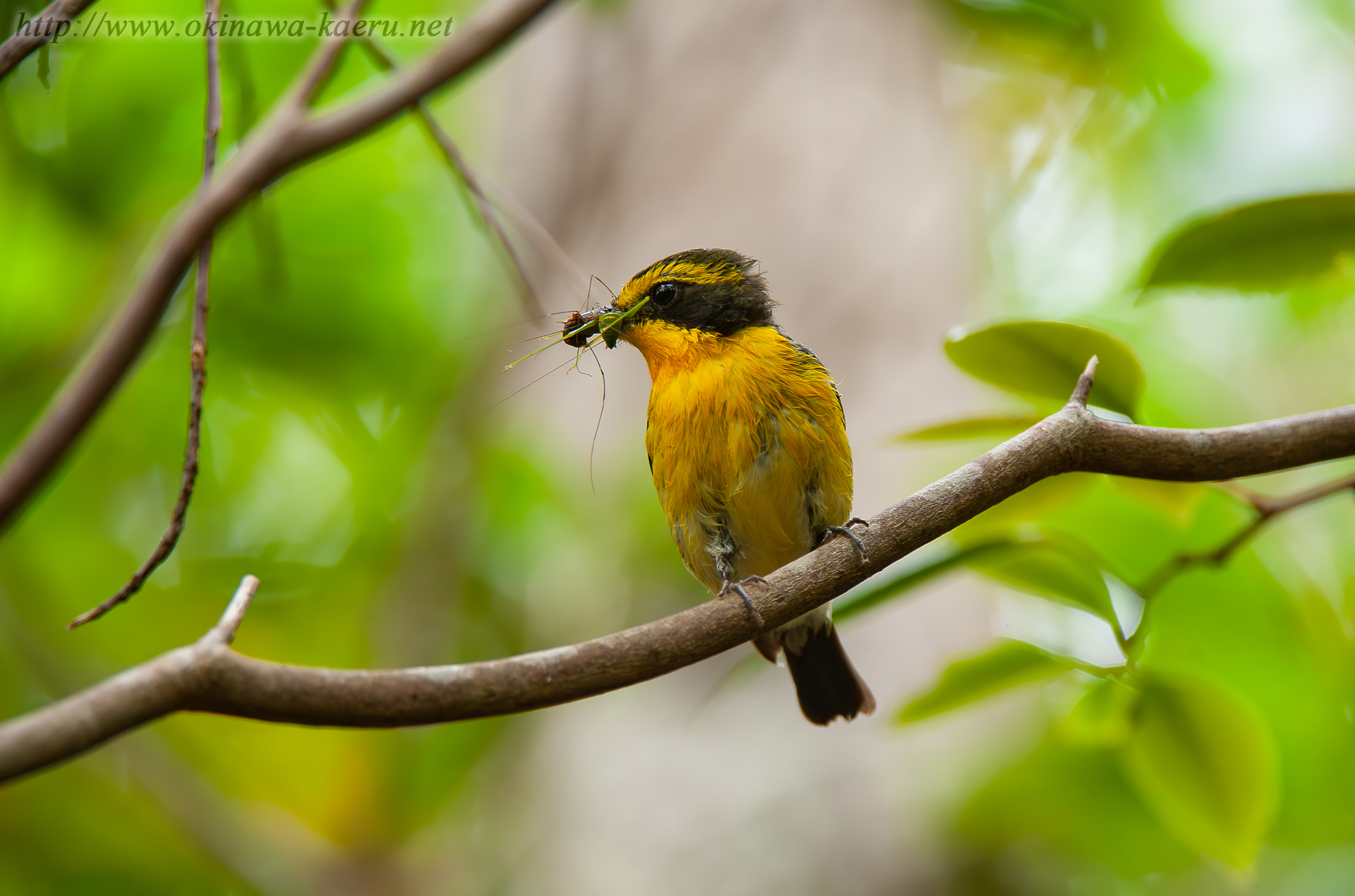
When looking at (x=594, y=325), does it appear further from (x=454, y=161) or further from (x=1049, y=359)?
(x=1049, y=359)

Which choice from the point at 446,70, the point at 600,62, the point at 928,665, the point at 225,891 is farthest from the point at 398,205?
the point at 446,70

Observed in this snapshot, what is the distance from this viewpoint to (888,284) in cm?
401

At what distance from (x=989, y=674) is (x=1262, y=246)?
95cm

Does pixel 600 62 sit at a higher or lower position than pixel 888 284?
higher

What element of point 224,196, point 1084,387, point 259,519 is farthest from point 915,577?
point 259,519

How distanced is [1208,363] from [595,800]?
521 centimetres

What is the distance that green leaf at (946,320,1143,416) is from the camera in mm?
1656

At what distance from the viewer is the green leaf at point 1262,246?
1.68 metres

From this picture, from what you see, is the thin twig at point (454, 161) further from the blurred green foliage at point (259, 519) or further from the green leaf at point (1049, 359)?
the blurred green foliage at point (259, 519)

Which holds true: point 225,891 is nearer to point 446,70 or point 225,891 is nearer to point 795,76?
point 446,70

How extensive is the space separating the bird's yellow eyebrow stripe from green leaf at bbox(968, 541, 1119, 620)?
1.15 metres

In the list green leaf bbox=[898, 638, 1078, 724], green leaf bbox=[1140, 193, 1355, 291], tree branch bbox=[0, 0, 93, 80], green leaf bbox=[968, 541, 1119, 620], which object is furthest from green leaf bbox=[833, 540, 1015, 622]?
tree branch bbox=[0, 0, 93, 80]

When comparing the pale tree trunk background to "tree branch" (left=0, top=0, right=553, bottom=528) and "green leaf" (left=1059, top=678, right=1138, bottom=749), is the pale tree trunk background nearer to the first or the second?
"green leaf" (left=1059, top=678, right=1138, bottom=749)

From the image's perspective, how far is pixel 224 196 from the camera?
1.09m
